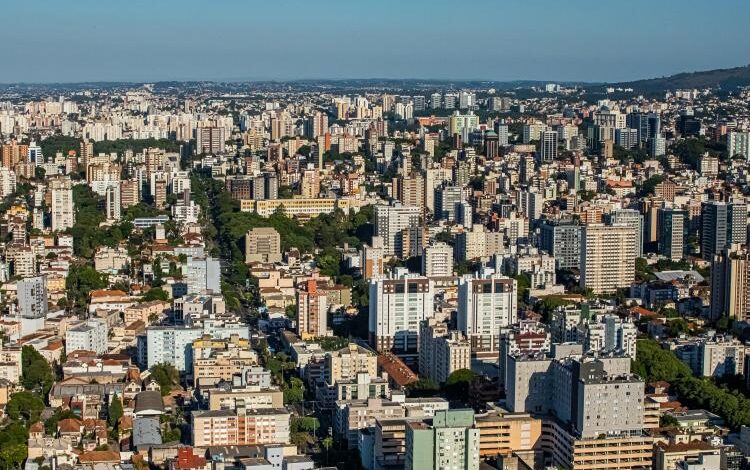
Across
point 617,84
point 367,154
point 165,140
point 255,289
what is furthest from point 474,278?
point 617,84

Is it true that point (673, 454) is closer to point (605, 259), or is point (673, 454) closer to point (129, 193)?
point (605, 259)

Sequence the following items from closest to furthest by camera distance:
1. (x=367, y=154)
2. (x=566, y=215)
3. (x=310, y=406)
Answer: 1. (x=310, y=406)
2. (x=566, y=215)
3. (x=367, y=154)

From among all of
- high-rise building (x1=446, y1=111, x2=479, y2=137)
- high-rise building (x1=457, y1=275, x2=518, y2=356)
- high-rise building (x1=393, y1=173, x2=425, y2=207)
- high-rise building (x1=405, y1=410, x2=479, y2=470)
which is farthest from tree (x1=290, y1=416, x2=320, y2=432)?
high-rise building (x1=446, y1=111, x2=479, y2=137)

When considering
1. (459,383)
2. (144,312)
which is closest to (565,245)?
(144,312)

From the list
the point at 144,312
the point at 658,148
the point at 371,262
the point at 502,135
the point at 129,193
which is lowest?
the point at 144,312

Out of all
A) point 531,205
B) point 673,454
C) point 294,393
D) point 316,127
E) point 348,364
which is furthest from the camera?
point 316,127

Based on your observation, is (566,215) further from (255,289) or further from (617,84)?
(617,84)

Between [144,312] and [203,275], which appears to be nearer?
[144,312]
